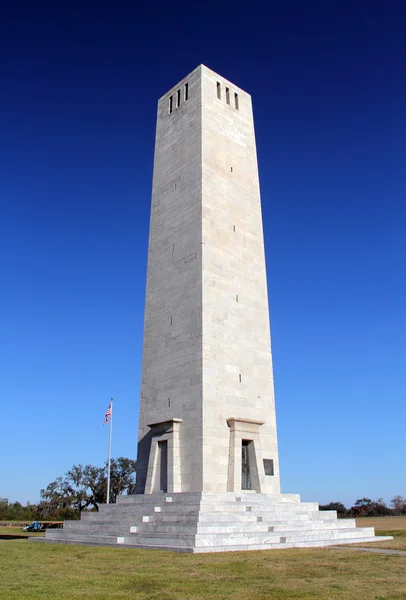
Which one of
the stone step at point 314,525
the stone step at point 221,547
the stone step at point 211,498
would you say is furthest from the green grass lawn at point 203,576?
the stone step at point 211,498

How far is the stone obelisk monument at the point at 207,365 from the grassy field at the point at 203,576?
254 cm

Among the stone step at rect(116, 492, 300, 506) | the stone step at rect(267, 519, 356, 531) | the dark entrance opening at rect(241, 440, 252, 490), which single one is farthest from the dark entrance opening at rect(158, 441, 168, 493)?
the stone step at rect(267, 519, 356, 531)

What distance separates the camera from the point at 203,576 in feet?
32.8

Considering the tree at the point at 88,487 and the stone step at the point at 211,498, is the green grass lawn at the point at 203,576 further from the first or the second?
the tree at the point at 88,487

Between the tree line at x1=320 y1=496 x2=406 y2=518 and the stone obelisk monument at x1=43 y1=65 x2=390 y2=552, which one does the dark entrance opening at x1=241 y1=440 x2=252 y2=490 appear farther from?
the tree line at x1=320 y1=496 x2=406 y2=518

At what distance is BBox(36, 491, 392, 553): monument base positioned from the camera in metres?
15.5

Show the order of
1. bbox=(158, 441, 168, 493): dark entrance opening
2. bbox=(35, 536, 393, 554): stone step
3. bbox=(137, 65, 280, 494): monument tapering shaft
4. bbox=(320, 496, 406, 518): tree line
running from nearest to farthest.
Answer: bbox=(35, 536, 393, 554): stone step, bbox=(137, 65, 280, 494): monument tapering shaft, bbox=(158, 441, 168, 493): dark entrance opening, bbox=(320, 496, 406, 518): tree line

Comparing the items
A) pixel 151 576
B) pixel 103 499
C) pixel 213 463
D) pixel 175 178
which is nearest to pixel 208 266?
pixel 175 178

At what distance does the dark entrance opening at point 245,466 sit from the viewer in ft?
72.3

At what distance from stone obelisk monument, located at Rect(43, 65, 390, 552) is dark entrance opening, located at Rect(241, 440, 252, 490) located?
52 millimetres

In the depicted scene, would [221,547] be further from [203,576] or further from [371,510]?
[371,510]

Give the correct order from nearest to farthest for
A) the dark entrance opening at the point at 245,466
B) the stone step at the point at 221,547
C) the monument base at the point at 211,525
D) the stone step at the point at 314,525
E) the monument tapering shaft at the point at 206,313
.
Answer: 1. the stone step at the point at 221,547
2. the monument base at the point at 211,525
3. the stone step at the point at 314,525
4. the monument tapering shaft at the point at 206,313
5. the dark entrance opening at the point at 245,466

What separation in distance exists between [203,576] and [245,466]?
1265cm

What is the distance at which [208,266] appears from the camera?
78.1 ft
